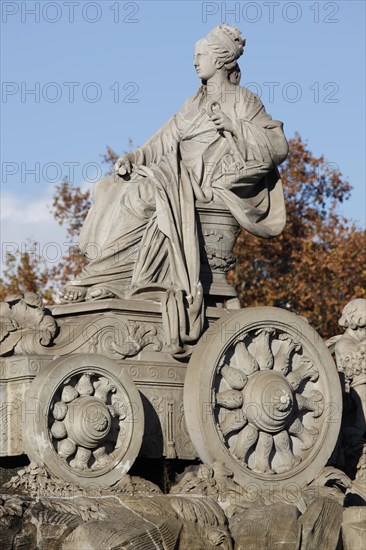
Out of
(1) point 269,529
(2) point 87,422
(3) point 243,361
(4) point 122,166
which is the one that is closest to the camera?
(1) point 269,529

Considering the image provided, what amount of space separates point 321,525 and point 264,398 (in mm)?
1310

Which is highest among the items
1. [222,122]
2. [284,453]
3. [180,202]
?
[222,122]

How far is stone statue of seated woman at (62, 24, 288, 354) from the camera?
14.6 metres

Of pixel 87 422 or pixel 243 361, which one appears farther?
pixel 243 361

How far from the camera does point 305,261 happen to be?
1235 inches

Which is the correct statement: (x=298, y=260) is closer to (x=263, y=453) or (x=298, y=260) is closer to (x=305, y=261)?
(x=305, y=261)

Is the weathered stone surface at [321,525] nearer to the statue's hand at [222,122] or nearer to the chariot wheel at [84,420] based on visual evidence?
the chariot wheel at [84,420]

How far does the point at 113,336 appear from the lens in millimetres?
14188

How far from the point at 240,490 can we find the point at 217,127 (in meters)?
3.56

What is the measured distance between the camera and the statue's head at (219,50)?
50.5ft

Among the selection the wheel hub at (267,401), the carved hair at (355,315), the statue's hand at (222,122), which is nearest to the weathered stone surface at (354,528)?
the wheel hub at (267,401)

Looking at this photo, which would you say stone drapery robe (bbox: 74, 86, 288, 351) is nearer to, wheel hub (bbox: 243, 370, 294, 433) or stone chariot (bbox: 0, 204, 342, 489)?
stone chariot (bbox: 0, 204, 342, 489)

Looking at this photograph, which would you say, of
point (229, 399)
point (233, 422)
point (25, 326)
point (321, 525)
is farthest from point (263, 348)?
point (25, 326)

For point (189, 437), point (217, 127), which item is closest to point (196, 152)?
point (217, 127)
